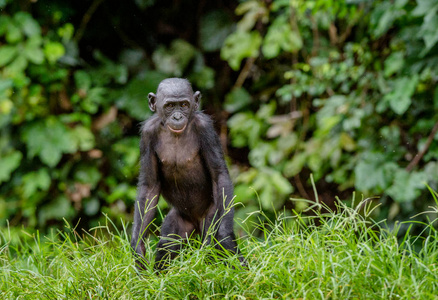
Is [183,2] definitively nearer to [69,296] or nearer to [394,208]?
[394,208]

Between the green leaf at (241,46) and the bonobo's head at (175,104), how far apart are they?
10.6 feet

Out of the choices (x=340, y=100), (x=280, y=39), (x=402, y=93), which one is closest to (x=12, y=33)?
(x=280, y=39)

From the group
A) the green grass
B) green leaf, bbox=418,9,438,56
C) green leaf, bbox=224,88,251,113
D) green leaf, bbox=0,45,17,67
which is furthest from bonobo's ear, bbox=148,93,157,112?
green leaf, bbox=224,88,251,113

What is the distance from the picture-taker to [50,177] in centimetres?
759

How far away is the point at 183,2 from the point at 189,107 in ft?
15.1

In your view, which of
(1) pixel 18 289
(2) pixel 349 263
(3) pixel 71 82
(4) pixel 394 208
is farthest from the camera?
(3) pixel 71 82

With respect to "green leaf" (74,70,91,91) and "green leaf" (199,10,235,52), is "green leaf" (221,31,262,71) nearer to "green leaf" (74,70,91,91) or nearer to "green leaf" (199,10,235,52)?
"green leaf" (199,10,235,52)

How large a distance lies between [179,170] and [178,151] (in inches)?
5.3

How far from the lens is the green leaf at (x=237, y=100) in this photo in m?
7.85

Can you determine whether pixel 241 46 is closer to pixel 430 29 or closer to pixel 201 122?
pixel 430 29

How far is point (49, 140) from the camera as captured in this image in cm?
731

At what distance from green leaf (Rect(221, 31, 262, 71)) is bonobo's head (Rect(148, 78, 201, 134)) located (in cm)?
323

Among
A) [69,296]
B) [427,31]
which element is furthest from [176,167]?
[427,31]

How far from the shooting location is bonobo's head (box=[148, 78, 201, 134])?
400 centimetres
